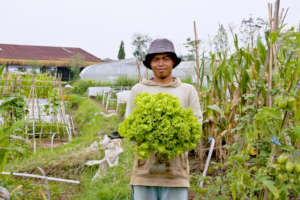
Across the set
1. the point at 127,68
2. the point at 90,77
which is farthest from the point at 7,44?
the point at 127,68

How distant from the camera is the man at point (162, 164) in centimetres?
182

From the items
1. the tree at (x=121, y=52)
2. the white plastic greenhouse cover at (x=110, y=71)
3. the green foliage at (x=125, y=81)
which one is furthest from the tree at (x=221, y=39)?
the tree at (x=121, y=52)

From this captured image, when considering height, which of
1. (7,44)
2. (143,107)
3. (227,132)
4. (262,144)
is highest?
(7,44)

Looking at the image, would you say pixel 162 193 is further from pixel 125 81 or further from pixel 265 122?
pixel 125 81

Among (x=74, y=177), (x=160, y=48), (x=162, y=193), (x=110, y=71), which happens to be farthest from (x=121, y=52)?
(x=162, y=193)

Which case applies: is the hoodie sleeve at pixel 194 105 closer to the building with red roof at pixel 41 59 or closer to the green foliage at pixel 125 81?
the green foliage at pixel 125 81

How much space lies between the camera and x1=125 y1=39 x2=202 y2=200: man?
5.96 feet

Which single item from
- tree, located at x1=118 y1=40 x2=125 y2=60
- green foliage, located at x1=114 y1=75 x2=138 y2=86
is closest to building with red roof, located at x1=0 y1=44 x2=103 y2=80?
tree, located at x1=118 y1=40 x2=125 y2=60

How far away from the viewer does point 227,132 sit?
3109mm

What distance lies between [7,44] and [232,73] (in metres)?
28.1

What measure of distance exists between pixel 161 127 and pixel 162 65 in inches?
19.8

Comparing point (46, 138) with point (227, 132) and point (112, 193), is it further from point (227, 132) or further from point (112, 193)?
point (227, 132)

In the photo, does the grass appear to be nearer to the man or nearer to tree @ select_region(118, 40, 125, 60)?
the man

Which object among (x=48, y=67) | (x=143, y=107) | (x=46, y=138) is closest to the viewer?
(x=143, y=107)
